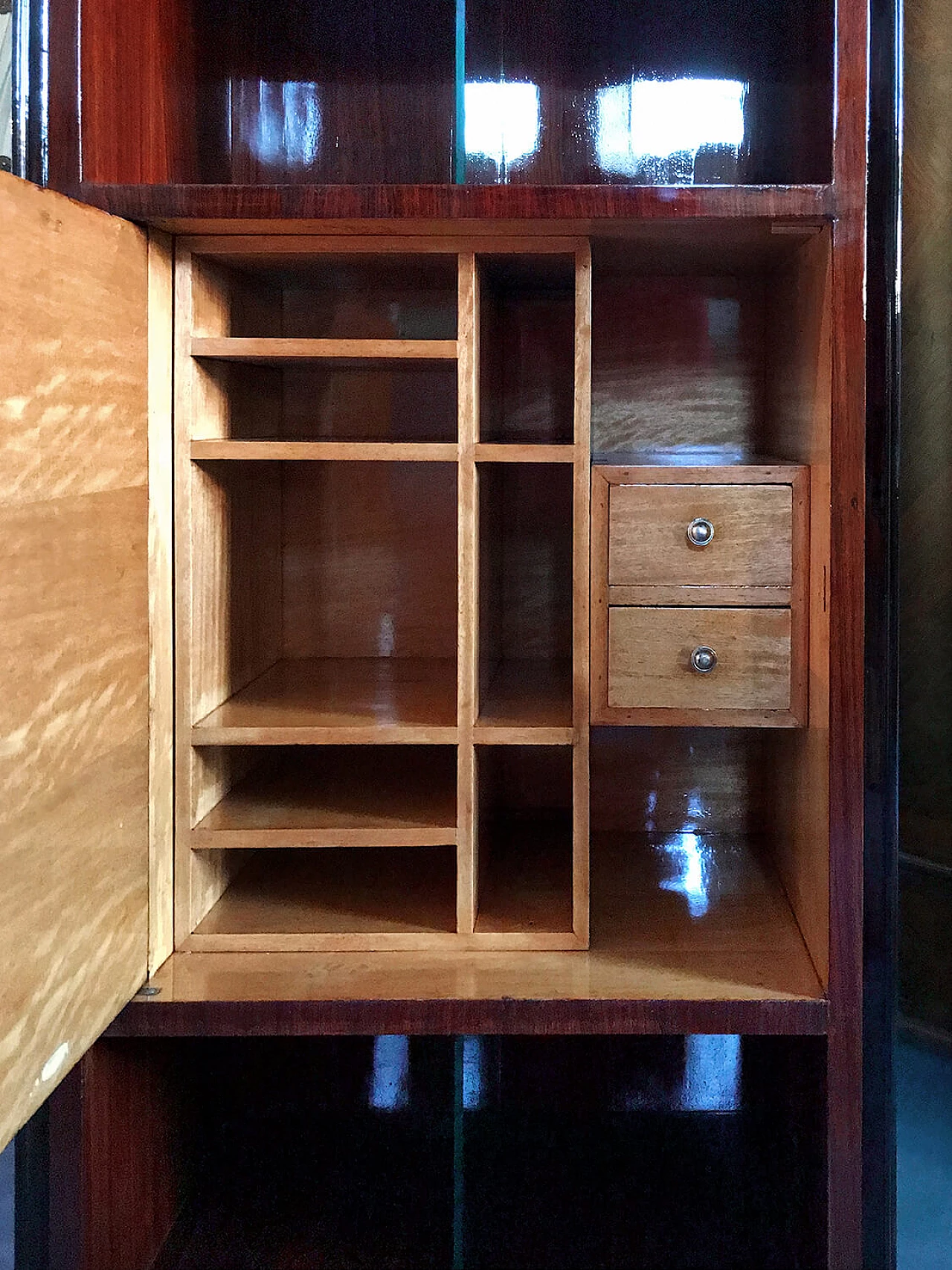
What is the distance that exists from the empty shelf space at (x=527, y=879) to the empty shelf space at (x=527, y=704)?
0.18 m

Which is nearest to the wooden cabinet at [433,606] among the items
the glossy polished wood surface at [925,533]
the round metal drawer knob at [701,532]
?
the round metal drawer knob at [701,532]

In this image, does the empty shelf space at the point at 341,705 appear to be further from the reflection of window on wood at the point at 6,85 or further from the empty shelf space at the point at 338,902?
the reflection of window on wood at the point at 6,85

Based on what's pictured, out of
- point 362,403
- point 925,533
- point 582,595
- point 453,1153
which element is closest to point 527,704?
point 582,595

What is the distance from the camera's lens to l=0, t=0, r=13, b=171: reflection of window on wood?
49.1 inches

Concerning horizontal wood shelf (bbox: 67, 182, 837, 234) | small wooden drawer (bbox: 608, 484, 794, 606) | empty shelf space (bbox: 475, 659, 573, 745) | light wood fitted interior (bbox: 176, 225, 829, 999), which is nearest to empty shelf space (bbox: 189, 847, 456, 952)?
light wood fitted interior (bbox: 176, 225, 829, 999)

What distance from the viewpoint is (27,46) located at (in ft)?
3.96

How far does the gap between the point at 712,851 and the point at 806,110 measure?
98cm

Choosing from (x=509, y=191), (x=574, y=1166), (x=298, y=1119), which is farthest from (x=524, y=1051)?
(x=509, y=191)

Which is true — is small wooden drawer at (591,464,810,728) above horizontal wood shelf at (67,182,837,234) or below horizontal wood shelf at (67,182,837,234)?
below

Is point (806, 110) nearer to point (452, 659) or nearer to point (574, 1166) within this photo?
point (452, 659)

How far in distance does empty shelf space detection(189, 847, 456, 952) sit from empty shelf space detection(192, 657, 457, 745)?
21cm

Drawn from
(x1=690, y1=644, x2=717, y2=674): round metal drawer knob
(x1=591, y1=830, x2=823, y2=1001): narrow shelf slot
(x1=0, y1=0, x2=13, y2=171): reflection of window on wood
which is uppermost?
(x1=0, y1=0, x2=13, y2=171): reflection of window on wood

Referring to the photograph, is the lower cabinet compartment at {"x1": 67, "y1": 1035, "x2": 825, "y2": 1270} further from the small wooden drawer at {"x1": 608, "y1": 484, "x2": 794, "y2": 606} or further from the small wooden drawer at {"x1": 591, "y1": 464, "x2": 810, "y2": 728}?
the small wooden drawer at {"x1": 608, "y1": 484, "x2": 794, "y2": 606}

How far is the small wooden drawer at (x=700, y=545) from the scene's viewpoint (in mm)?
1346
